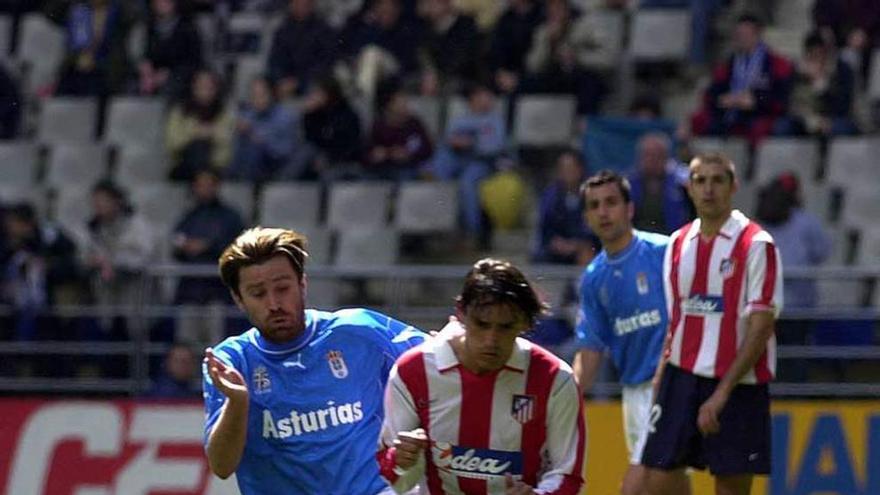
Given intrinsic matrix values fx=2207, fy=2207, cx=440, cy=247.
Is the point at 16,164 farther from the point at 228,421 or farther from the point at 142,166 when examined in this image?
the point at 228,421

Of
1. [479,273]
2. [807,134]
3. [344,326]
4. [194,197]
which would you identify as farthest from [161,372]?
[479,273]

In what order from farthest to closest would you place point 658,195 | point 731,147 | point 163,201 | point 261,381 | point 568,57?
point 163,201 → point 568,57 → point 731,147 → point 658,195 → point 261,381

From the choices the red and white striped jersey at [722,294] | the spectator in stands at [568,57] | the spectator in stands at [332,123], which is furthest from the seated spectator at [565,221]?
the red and white striped jersey at [722,294]

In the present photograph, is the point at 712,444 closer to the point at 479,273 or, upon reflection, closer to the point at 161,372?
the point at 479,273

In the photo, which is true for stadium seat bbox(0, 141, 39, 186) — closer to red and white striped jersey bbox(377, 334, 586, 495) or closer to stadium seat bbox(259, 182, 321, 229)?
stadium seat bbox(259, 182, 321, 229)

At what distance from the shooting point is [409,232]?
52.4 ft

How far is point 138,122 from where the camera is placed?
58.4ft

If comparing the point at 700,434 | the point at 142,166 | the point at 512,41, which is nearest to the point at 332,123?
the point at 512,41

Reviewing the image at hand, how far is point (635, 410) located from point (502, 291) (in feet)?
14.6

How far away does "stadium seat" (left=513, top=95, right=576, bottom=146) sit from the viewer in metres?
16.0

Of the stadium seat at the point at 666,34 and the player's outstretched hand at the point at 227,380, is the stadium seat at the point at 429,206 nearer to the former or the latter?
the stadium seat at the point at 666,34

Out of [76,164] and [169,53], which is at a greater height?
[169,53]

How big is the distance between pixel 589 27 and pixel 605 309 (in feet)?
19.4

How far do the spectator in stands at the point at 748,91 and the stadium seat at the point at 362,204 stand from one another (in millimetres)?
2402
